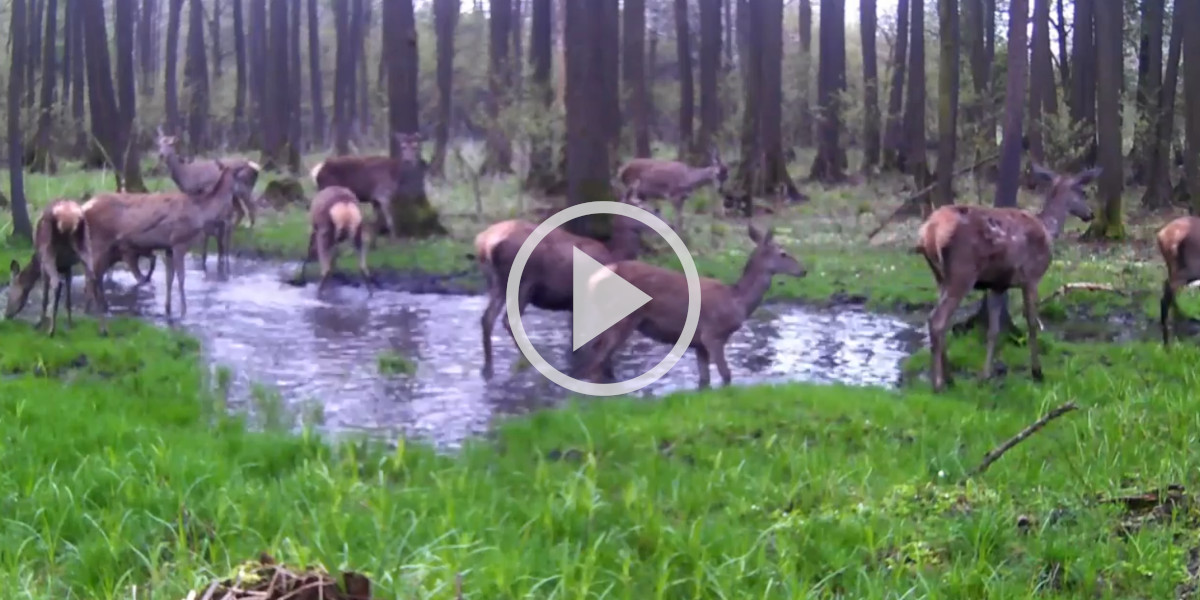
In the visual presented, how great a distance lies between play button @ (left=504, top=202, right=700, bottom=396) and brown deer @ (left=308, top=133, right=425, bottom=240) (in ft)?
25.8

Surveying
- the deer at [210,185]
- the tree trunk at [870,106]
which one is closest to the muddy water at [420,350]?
the deer at [210,185]

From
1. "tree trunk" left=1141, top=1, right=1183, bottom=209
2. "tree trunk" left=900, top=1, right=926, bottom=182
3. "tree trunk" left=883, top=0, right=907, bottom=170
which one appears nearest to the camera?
"tree trunk" left=1141, top=1, right=1183, bottom=209

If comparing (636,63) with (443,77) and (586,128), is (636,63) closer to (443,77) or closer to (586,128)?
(443,77)

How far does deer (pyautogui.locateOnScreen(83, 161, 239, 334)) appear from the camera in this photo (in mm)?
12930

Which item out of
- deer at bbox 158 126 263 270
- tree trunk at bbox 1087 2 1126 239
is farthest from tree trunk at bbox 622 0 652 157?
tree trunk at bbox 1087 2 1126 239

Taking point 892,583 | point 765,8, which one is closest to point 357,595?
point 892,583

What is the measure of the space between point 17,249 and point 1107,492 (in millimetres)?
14612

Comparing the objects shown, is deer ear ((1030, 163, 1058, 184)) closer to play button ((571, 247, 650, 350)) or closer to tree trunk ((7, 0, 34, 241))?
play button ((571, 247, 650, 350))

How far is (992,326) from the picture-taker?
1059cm

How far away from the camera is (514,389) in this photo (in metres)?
10.0

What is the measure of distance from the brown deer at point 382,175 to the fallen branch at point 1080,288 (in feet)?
31.9

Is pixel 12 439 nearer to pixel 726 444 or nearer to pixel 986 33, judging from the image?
pixel 726 444

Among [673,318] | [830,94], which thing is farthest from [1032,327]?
[830,94]

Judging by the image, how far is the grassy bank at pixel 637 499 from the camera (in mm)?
5238
